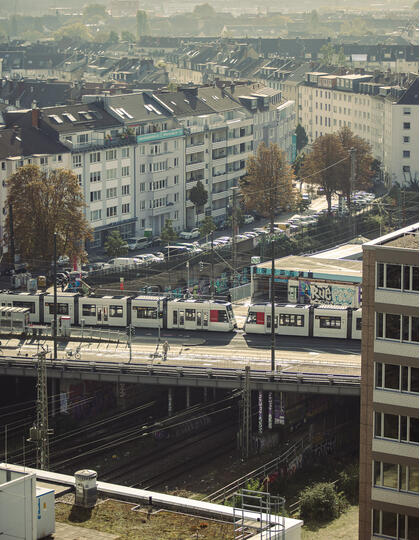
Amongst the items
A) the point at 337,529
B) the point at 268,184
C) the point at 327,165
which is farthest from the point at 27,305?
the point at 327,165

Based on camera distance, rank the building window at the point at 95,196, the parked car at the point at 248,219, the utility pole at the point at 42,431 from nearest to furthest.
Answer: the utility pole at the point at 42,431
the building window at the point at 95,196
the parked car at the point at 248,219

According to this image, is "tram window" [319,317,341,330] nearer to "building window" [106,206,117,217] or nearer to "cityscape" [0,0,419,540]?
"cityscape" [0,0,419,540]

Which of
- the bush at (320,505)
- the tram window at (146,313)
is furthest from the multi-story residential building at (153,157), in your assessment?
the bush at (320,505)

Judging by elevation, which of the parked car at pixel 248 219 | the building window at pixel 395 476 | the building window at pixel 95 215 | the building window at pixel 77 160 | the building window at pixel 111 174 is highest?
the building window at pixel 77 160

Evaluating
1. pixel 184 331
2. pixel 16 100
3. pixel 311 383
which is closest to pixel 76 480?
pixel 311 383

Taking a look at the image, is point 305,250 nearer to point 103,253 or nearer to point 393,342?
point 103,253

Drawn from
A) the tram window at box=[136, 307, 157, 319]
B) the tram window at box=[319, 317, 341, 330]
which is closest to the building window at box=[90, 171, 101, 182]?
the tram window at box=[136, 307, 157, 319]

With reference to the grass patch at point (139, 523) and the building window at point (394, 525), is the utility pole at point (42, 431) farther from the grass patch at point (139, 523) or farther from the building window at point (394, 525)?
the building window at point (394, 525)
